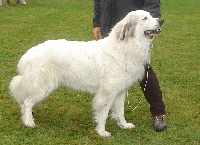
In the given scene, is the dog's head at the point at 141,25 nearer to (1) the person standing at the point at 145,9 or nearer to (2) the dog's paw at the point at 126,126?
(1) the person standing at the point at 145,9

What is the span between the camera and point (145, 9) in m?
5.32

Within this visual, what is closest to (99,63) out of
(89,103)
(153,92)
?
(153,92)

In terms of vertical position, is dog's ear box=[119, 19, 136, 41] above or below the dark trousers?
above

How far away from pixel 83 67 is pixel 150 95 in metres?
1.11

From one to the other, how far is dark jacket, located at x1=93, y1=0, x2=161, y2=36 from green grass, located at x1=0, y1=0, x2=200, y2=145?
4.44 feet

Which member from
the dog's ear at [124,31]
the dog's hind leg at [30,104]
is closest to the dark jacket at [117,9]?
the dog's ear at [124,31]

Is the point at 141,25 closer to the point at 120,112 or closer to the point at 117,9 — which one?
the point at 117,9

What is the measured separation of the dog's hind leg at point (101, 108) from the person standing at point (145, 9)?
66 cm

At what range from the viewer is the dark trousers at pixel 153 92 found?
563cm

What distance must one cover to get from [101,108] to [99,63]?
58cm

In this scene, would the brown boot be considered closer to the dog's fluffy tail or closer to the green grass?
the green grass

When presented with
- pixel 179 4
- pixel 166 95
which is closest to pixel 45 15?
pixel 179 4

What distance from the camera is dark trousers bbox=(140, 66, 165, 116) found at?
5629 mm

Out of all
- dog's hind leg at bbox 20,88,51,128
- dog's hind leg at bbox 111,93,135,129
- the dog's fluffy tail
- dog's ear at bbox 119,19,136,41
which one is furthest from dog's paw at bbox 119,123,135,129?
the dog's fluffy tail
